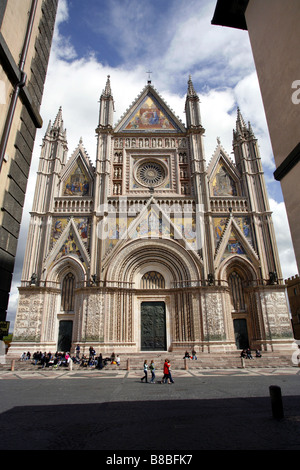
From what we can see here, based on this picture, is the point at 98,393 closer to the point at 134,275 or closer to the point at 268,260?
the point at 134,275

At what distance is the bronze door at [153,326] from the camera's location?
22.5m

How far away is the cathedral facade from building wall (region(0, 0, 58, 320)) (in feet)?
57.7

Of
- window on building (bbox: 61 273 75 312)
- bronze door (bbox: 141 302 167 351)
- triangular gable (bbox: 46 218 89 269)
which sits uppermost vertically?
triangular gable (bbox: 46 218 89 269)

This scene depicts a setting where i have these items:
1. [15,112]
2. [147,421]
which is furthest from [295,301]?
[15,112]

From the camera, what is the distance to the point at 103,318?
2153cm

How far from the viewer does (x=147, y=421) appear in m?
6.07

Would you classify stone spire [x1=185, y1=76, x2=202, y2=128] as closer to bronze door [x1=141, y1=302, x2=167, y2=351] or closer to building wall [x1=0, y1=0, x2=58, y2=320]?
bronze door [x1=141, y1=302, x2=167, y2=351]

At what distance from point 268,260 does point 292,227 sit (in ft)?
66.4

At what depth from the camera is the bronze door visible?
2253 cm

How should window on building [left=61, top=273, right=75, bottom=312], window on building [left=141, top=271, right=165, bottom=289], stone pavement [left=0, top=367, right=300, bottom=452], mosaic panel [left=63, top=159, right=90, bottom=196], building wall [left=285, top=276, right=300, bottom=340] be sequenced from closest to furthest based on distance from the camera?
1. stone pavement [left=0, top=367, right=300, bottom=452]
2. window on building [left=61, top=273, right=75, bottom=312]
3. window on building [left=141, top=271, right=165, bottom=289]
4. mosaic panel [left=63, top=159, right=90, bottom=196]
5. building wall [left=285, top=276, right=300, bottom=340]

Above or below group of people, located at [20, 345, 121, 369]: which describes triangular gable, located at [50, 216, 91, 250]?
above

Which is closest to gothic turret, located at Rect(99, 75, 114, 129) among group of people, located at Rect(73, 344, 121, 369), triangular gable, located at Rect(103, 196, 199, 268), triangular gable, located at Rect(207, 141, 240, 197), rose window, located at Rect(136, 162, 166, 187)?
rose window, located at Rect(136, 162, 166, 187)

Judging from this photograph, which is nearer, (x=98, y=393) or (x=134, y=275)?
(x=98, y=393)
